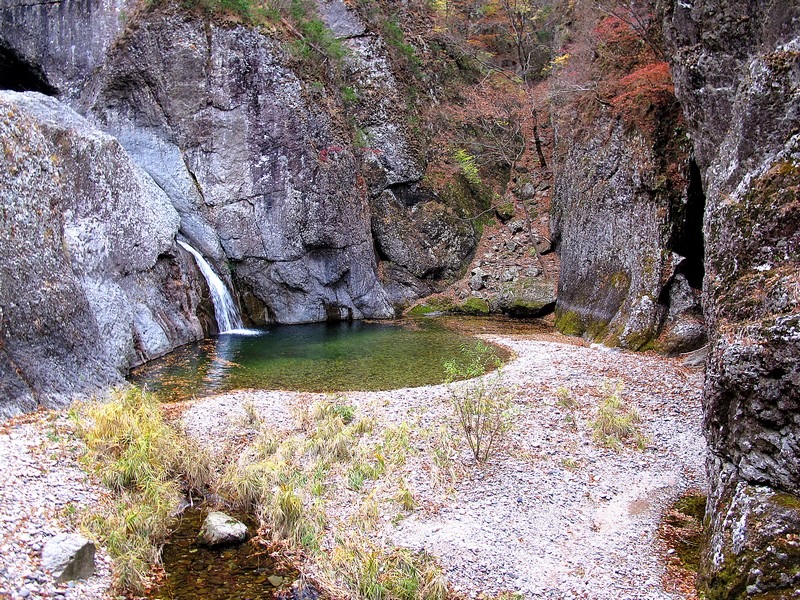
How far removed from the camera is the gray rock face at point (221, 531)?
6.87 m

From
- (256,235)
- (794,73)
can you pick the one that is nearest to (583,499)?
(794,73)

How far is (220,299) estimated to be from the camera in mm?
20797

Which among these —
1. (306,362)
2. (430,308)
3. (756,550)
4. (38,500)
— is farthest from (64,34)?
(756,550)

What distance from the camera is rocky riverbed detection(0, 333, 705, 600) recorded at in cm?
591

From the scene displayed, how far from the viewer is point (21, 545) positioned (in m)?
5.84

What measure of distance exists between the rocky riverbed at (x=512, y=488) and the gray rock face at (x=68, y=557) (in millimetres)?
102

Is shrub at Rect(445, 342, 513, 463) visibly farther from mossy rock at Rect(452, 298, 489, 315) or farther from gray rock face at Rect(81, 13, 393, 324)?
mossy rock at Rect(452, 298, 489, 315)

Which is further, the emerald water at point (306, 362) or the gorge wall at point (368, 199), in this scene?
the emerald water at point (306, 362)

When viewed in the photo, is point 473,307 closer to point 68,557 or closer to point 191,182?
point 191,182

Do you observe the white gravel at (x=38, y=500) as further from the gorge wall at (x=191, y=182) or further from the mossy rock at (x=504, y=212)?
the mossy rock at (x=504, y=212)

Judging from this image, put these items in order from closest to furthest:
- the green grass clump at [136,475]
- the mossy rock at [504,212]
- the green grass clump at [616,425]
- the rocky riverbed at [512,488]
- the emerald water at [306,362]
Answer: the rocky riverbed at [512,488]
the green grass clump at [136,475]
the green grass clump at [616,425]
the emerald water at [306,362]
the mossy rock at [504,212]

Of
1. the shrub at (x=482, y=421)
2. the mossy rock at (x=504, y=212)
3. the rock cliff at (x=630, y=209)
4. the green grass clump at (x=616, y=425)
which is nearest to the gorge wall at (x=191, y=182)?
the mossy rock at (x=504, y=212)

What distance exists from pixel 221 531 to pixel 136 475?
1780 mm

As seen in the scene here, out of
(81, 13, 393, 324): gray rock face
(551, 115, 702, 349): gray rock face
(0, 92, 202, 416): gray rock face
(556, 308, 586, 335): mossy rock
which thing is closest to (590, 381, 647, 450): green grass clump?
(551, 115, 702, 349): gray rock face
